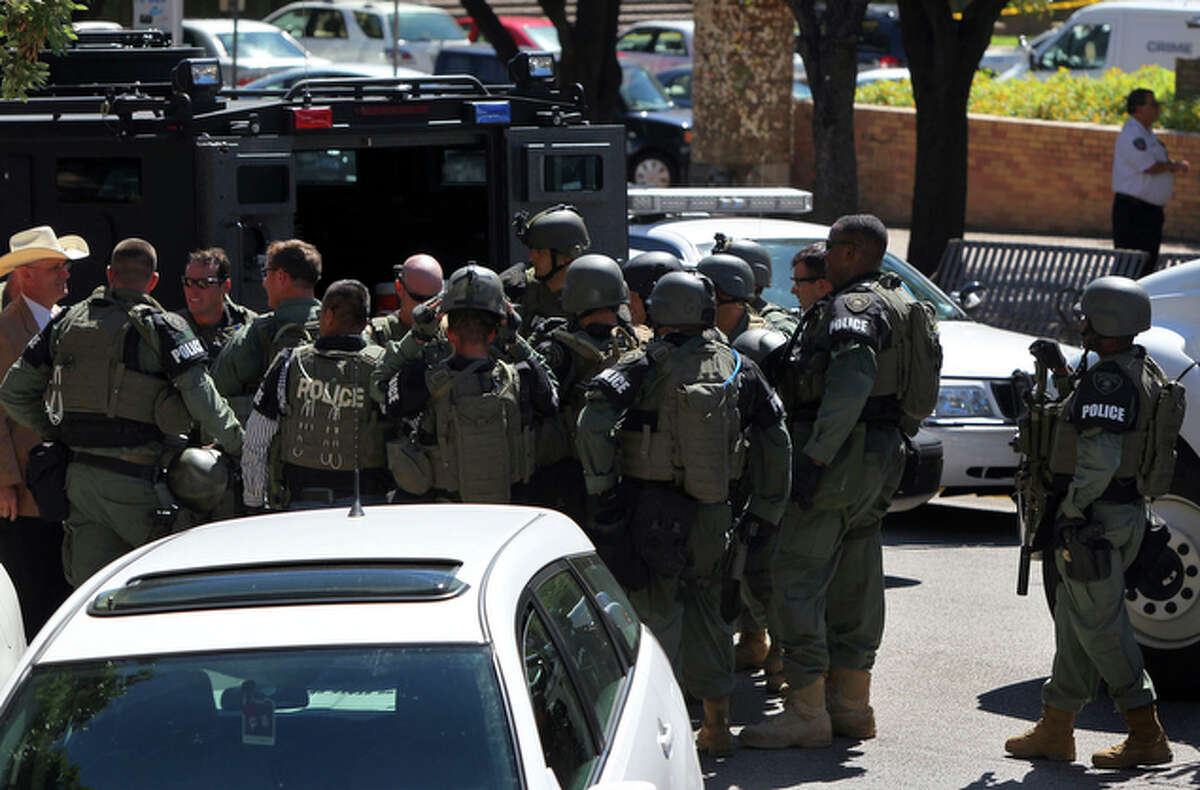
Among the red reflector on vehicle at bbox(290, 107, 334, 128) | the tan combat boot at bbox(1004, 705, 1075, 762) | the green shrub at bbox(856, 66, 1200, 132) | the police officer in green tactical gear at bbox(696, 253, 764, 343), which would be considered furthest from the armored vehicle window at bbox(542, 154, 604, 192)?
the green shrub at bbox(856, 66, 1200, 132)

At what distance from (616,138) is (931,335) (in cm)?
351

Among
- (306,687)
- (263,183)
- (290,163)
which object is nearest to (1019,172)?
(290,163)

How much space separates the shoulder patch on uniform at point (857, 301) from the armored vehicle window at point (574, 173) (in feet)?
10.7

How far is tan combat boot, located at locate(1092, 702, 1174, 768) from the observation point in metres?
6.21

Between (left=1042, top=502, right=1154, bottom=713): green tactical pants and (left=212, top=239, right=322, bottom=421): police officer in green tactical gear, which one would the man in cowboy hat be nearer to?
(left=212, top=239, right=322, bottom=421): police officer in green tactical gear

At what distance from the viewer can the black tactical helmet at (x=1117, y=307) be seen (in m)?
6.04

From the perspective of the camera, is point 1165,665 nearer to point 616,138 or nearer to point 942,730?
point 942,730

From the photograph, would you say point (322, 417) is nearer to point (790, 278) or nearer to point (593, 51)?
point (790, 278)

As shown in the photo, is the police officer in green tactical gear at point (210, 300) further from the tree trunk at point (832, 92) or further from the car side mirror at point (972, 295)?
the tree trunk at point (832, 92)

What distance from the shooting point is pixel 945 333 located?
10664 mm

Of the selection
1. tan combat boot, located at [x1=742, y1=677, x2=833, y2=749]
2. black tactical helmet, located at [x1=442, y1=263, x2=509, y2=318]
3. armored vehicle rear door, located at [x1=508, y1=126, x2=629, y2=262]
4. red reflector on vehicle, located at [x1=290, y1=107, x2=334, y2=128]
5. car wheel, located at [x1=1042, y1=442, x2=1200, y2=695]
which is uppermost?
red reflector on vehicle, located at [x1=290, y1=107, x2=334, y2=128]

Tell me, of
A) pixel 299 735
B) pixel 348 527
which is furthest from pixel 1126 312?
pixel 299 735

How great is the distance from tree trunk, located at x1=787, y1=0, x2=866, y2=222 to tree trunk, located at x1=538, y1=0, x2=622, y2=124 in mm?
2407

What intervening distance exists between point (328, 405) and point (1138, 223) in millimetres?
11646
